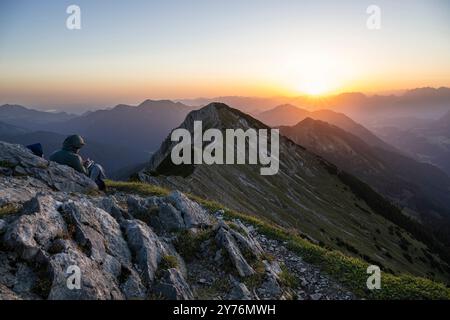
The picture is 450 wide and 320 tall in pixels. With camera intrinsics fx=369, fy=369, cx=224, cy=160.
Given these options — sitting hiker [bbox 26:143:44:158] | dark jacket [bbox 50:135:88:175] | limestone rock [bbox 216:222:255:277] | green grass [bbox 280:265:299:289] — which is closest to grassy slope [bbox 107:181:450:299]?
green grass [bbox 280:265:299:289]

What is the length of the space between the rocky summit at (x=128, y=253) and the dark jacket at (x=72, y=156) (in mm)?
2435

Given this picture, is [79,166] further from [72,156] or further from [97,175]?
[97,175]

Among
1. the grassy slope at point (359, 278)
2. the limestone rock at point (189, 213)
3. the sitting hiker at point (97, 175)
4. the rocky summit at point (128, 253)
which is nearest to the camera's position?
the rocky summit at point (128, 253)

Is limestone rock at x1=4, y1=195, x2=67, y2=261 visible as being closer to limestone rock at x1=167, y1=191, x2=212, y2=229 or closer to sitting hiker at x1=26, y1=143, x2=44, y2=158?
limestone rock at x1=167, y1=191, x2=212, y2=229

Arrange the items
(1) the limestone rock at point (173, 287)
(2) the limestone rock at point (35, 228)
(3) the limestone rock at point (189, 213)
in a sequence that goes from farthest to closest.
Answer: (3) the limestone rock at point (189, 213), (1) the limestone rock at point (173, 287), (2) the limestone rock at point (35, 228)

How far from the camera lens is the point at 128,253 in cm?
1620

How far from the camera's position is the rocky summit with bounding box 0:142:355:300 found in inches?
516

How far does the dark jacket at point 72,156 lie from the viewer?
25797 millimetres

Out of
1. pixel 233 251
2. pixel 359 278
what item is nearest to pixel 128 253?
pixel 233 251

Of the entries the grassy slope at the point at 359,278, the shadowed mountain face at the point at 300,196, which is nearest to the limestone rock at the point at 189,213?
the grassy slope at the point at 359,278

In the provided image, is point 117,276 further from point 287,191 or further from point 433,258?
point 433,258

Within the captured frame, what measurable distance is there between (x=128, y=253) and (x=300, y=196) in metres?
75.0

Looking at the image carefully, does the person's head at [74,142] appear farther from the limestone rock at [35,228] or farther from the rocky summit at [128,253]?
the limestone rock at [35,228]
